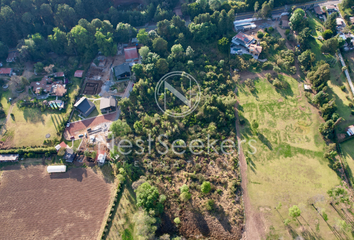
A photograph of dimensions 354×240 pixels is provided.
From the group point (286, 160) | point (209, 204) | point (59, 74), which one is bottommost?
point (209, 204)

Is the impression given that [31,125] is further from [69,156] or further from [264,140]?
[264,140]

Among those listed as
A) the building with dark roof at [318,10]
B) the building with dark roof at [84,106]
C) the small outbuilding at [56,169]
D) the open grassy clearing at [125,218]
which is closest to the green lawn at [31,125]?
the building with dark roof at [84,106]

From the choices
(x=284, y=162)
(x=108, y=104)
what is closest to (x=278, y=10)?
(x=284, y=162)

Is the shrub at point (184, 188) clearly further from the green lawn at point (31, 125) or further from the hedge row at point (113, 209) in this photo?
the green lawn at point (31, 125)

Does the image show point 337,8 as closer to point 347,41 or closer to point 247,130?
point 347,41

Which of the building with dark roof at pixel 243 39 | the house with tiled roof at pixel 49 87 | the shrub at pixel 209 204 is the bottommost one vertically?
the shrub at pixel 209 204

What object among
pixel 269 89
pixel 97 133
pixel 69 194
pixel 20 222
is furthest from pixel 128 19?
pixel 20 222

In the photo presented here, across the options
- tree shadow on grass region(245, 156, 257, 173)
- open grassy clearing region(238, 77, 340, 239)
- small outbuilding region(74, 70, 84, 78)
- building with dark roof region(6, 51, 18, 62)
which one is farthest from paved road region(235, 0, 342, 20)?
building with dark roof region(6, 51, 18, 62)
